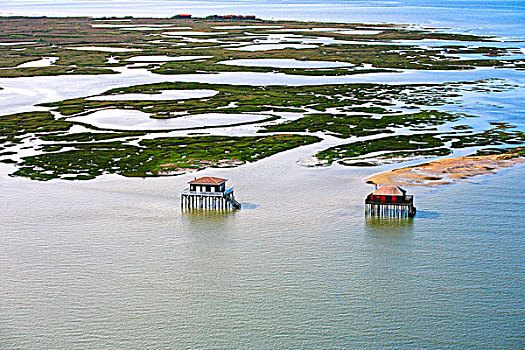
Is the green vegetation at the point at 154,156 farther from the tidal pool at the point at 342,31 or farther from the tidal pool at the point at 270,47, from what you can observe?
A: the tidal pool at the point at 342,31

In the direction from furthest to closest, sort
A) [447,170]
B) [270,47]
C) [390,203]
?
[270,47]
[447,170]
[390,203]

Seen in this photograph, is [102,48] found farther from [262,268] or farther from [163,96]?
[262,268]

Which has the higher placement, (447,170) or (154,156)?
(154,156)

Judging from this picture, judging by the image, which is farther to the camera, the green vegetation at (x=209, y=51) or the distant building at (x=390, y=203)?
the green vegetation at (x=209, y=51)

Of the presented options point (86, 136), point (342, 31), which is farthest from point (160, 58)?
point (342, 31)

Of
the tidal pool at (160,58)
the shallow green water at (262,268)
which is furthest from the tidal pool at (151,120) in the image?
the tidal pool at (160,58)

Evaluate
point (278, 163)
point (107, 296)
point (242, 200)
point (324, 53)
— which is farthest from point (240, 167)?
point (324, 53)
